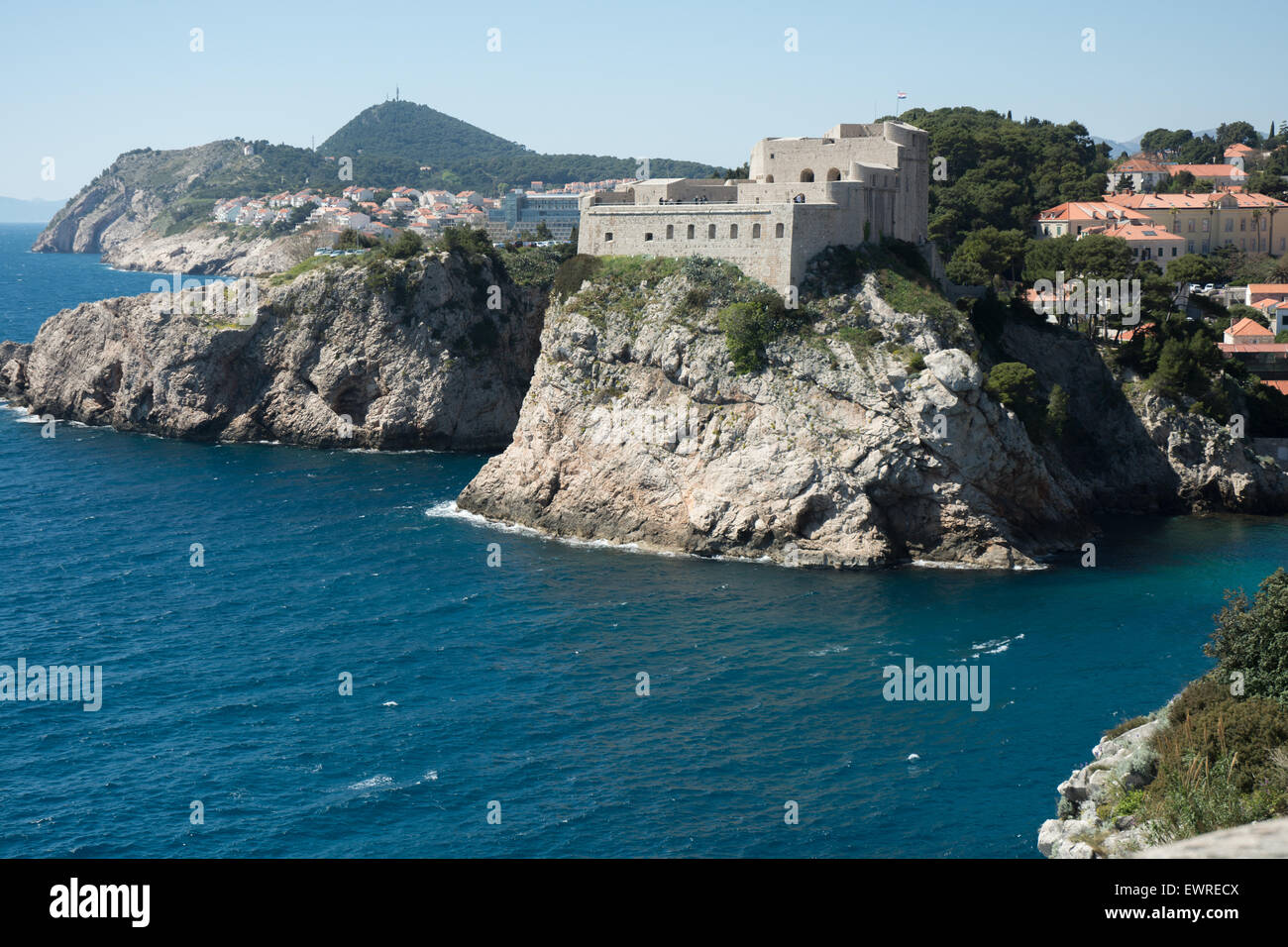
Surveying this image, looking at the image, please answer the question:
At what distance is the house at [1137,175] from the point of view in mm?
123875

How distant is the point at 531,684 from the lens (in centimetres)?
4459

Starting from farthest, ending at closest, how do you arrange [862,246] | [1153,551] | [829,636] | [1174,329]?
[1174,329] → [862,246] → [1153,551] → [829,636]

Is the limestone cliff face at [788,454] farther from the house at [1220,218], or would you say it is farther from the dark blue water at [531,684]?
the house at [1220,218]

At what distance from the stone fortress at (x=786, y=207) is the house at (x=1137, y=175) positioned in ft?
188

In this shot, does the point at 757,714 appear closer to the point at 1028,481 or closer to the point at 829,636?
the point at 829,636

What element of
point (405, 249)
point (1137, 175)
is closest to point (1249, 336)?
point (1137, 175)

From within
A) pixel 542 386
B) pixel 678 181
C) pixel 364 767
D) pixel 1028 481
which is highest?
pixel 678 181

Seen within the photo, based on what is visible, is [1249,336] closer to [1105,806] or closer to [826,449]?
[826,449]

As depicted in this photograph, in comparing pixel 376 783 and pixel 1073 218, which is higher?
pixel 1073 218

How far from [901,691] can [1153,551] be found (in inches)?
921

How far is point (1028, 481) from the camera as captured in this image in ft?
201

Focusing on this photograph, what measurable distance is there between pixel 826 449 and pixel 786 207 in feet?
47.4

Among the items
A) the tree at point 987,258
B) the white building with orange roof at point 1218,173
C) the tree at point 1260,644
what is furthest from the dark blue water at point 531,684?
the white building with orange roof at point 1218,173
